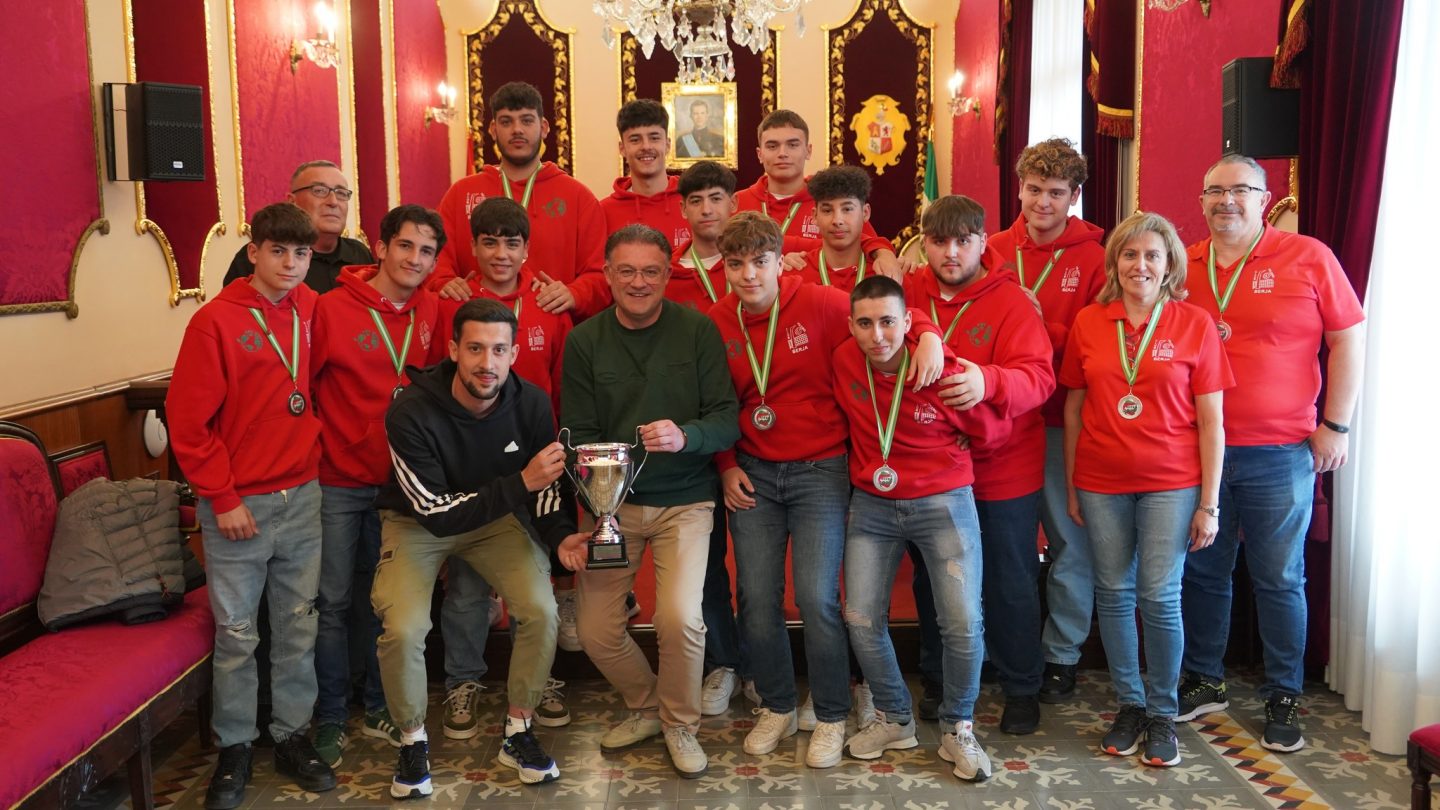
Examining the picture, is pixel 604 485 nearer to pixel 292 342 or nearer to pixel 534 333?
pixel 534 333

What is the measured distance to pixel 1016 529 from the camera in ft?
12.0

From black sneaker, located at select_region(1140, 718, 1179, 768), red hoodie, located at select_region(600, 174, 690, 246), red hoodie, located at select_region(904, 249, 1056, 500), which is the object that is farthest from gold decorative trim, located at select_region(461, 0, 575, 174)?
black sneaker, located at select_region(1140, 718, 1179, 768)

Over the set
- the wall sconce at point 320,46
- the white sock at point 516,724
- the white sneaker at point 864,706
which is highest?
the wall sconce at point 320,46

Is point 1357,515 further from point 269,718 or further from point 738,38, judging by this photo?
point 738,38

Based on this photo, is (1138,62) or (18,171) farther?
(1138,62)

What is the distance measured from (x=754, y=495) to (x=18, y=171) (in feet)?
9.37

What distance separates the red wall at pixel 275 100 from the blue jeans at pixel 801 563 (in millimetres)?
4035

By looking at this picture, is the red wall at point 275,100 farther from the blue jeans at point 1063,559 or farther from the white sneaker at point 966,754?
the white sneaker at point 966,754

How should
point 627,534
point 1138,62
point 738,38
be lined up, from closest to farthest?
point 627,534
point 1138,62
point 738,38

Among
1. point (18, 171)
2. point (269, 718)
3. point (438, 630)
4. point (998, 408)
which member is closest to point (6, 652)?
point (269, 718)

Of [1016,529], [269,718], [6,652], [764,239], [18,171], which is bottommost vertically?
[269,718]

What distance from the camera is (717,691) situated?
3.94 meters

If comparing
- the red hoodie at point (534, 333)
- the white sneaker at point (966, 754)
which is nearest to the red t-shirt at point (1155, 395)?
the white sneaker at point (966, 754)

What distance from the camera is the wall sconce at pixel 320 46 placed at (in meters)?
7.10
